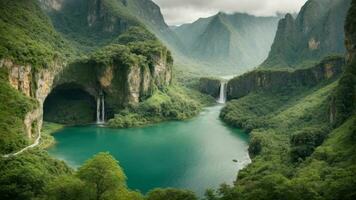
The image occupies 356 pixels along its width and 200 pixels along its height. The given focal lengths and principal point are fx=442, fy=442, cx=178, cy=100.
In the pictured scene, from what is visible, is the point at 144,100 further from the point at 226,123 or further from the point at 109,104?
the point at 226,123

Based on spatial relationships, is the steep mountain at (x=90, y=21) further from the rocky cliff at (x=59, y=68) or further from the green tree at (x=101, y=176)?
the green tree at (x=101, y=176)

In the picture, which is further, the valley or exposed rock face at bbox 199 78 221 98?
exposed rock face at bbox 199 78 221 98

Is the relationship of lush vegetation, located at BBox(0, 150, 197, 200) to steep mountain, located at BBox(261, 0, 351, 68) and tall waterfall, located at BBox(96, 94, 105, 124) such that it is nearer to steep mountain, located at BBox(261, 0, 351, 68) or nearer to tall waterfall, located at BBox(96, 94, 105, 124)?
tall waterfall, located at BBox(96, 94, 105, 124)

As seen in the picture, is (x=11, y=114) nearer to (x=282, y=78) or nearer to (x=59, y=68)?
(x=59, y=68)

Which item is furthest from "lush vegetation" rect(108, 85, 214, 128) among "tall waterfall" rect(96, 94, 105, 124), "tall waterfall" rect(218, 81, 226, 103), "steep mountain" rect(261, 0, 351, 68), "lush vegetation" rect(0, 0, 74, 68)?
"steep mountain" rect(261, 0, 351, 68)

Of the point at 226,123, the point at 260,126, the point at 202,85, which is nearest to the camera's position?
the point at 260,126

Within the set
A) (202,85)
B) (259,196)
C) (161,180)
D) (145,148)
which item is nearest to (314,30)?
(202,85)

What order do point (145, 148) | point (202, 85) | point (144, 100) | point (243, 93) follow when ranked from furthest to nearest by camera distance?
point (202, 85) < point (243, 93) < point (144, 100) < point (145, 148)
